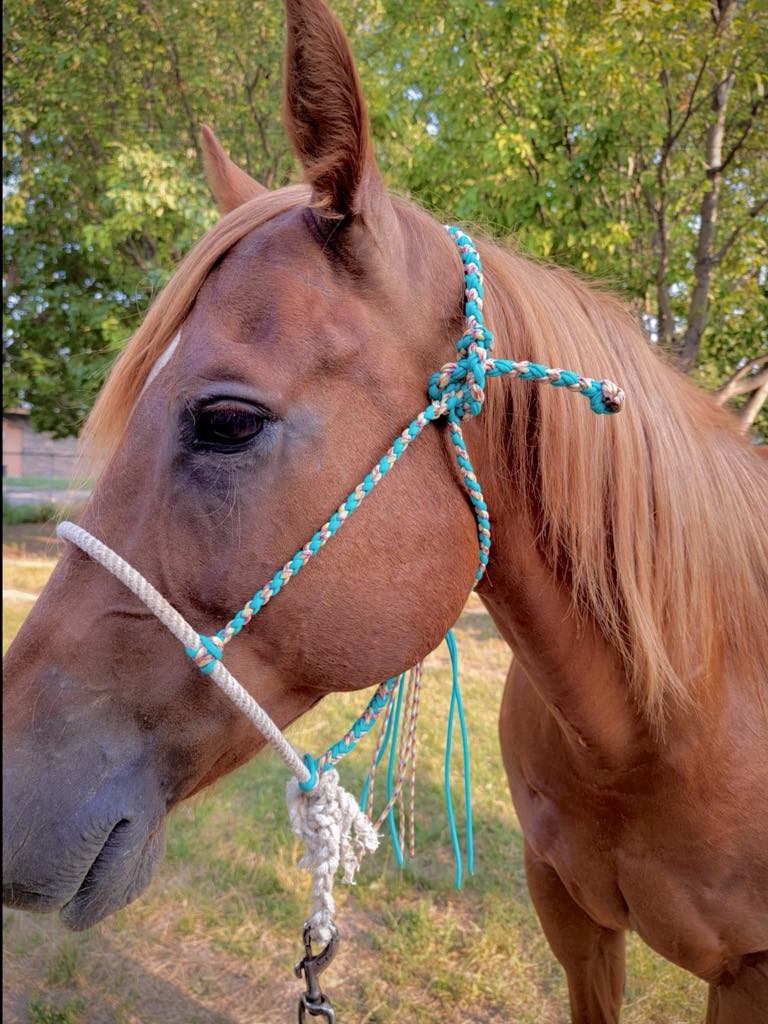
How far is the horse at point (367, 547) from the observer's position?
1.09 metres

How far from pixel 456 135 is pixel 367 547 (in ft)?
16.8

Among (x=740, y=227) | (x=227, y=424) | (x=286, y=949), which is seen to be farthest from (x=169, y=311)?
(x=740, y=227)

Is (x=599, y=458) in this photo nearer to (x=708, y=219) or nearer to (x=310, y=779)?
(x=310, y=779)

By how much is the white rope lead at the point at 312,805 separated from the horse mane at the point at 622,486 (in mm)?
628

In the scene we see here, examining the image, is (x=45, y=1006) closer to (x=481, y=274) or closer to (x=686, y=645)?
(x=686, y=645)

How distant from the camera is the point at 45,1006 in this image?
2787 mm

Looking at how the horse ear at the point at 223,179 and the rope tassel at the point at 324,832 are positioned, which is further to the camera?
the horse ear at the point at 223,179

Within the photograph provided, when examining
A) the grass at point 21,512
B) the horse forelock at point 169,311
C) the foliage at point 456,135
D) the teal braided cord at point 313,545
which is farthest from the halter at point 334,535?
the grass at point 21,512

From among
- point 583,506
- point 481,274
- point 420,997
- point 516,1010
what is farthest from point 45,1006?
point 481,274

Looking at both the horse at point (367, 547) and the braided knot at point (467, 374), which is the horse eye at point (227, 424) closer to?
the horse at point (367, 547)

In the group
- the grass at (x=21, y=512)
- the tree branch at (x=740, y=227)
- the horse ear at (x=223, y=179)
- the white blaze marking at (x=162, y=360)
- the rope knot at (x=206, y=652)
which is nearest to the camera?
the rope knot at (x=206, y=652)

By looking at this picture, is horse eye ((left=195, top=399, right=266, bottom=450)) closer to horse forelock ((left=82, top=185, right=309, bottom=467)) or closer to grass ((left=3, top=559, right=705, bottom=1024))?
horse forelock ((left=82, top=185, right=309, bottom=467))

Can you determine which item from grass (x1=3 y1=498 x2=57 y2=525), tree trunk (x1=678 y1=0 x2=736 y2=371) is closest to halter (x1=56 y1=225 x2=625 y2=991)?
tree trunk (x1=678 y1=0 x2=736 y2=371)

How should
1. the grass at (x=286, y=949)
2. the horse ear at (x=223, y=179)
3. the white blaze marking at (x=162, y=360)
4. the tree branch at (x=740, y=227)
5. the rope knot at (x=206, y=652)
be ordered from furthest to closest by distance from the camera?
the tree branch at (x=740, y=227)
the grass at (x=286, y=949)
the horse ear at (x=223, y=179)
the white blaze marking at (x=162, y=360)
the rope knot at (x=206, y=652)
